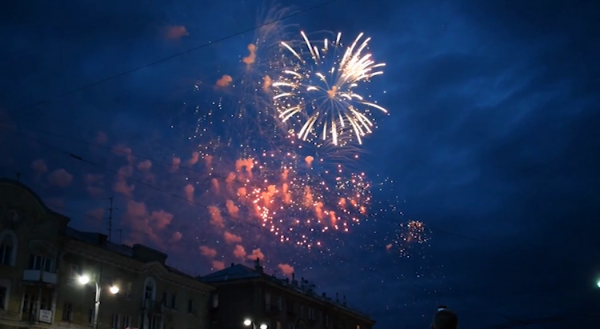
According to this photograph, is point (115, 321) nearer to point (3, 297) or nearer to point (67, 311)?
point (67, 311)

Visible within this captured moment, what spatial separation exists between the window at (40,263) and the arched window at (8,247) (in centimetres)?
123

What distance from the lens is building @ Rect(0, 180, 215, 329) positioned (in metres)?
37.6

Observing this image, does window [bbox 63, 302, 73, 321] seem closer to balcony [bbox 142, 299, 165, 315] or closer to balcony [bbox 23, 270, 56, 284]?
balcony [bbox 23, 270, 56, 284]

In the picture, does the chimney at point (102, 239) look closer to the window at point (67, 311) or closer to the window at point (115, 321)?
the window at point (115, 321)

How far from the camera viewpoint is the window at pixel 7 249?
1468 inches

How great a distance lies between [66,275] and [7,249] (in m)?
4.61

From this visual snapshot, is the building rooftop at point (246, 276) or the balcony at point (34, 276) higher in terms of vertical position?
the building rooftop at point (246, 276)

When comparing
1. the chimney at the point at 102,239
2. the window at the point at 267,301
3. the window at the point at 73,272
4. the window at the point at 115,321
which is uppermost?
the chimney at the point at 102,239

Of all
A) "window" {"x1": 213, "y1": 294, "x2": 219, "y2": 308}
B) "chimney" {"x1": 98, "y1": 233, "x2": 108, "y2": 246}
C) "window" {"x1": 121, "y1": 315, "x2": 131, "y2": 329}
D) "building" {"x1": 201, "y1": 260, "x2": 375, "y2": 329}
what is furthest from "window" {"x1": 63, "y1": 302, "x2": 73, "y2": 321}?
"window" {"x1": 213, "y1": 294, "x2": 219, "y2": 308}

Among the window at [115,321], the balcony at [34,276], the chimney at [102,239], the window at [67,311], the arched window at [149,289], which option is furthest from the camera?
the arched window at [149,289]

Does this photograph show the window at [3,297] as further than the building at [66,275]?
No

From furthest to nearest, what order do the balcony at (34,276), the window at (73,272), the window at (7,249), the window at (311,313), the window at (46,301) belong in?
the window at (311,313) → the window at (73,272) → the window at (46,301) → the balcony at (34,276) → the window at (7,249)

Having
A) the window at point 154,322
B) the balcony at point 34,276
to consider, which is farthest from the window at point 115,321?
the balcony at point 34,276

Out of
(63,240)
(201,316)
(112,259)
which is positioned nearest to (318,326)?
(201,316)
